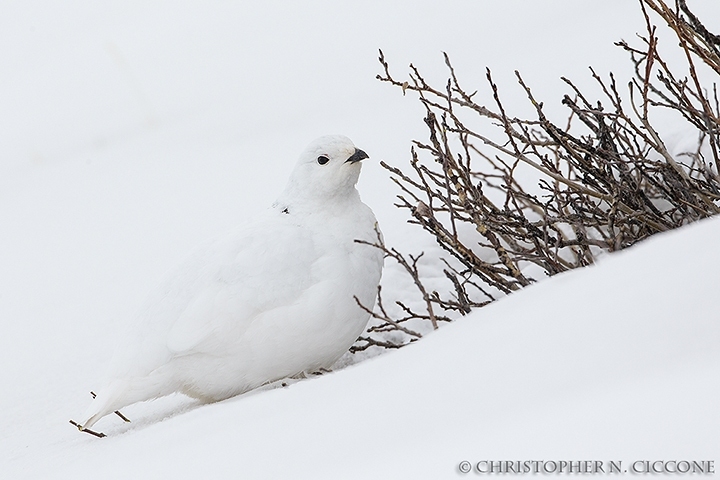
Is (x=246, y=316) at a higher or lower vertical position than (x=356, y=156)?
lower

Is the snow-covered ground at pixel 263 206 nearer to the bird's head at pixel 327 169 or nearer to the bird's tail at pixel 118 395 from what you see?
the bird's tail at pixel 118 395

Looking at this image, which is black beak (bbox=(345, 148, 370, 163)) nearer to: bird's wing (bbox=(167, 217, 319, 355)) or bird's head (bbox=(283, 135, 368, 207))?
bird's head (bbox=(283, 135, 368, 207))

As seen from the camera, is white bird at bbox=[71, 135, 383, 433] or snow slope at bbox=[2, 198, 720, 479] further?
white bird at bbox=[71, 135, 383, 433]

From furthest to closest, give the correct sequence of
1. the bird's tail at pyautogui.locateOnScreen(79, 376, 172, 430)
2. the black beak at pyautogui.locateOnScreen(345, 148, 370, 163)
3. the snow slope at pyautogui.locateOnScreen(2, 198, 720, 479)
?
the black beak at pyautogui.locateOnScreen(345, 148, 370, 163), the bird's tail at pyautogui.locateOnScreen(79, 376, 172, 430), the snow slope at pyautogui.locateOnScreen(2, 198, 720, 479)

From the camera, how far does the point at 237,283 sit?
1.97m

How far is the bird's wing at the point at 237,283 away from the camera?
1.92 m

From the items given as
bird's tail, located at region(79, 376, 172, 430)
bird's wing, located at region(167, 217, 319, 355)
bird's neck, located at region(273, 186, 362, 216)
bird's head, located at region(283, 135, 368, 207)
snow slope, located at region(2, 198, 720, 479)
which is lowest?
snow slope, located at region(2, 198, 720, 479)

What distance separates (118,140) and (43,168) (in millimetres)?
495

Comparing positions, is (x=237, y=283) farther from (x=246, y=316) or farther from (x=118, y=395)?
(x=118, y=395)

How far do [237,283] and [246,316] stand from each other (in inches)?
3.6

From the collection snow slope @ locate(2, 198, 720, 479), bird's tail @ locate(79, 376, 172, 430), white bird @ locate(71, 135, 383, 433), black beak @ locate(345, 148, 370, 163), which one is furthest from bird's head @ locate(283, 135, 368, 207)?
snow slope @ locate(2, 198, 720, 479)

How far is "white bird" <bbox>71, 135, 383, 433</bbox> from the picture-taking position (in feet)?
6.33

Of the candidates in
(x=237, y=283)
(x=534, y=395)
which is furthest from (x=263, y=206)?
(x=534, y=395)

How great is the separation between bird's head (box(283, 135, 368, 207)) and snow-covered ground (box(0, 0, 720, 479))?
0.65 metres
